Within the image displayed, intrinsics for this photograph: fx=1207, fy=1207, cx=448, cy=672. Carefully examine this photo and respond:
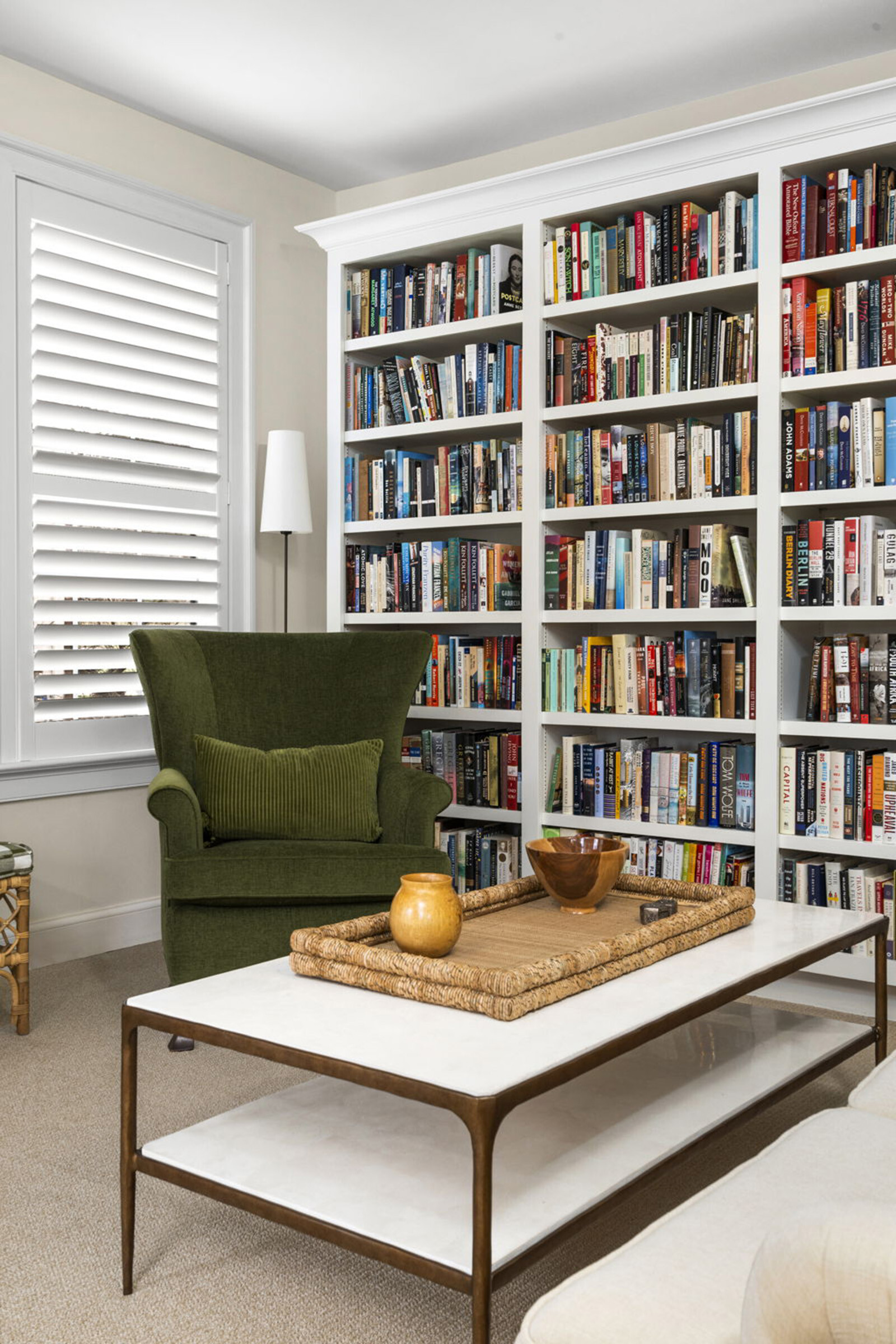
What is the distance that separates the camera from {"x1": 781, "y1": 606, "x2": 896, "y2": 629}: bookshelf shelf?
3068 mm

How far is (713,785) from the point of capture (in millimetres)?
3373

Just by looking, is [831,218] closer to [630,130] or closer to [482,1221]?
[630,130]

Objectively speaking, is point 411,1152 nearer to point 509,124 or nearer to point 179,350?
point 179,350

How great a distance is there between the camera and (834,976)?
3277mm

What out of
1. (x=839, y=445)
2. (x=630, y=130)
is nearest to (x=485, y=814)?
(x=839, y=445)

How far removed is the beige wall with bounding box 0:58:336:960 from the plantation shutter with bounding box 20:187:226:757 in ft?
0.63

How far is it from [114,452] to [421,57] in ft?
4.97

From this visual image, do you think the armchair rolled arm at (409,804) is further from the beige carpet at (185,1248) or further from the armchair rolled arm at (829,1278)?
the armchair rolled arm at (829,1278)

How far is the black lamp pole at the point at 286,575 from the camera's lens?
4.23m

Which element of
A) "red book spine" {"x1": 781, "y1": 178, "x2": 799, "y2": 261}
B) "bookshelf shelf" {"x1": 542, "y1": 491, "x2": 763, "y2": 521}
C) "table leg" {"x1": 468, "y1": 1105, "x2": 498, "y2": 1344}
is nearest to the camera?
"table leg" {"x1": 468, "y1": 1105, "x2": 498, "y2": 1344}

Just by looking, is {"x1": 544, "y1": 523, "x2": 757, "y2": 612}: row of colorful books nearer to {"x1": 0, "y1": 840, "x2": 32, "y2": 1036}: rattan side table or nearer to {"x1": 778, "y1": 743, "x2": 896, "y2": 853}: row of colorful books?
{"x1": 778, "y1": 743, "x2": 896, "y2": 853}: row of colorful books

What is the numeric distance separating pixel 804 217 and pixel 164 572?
223 cm

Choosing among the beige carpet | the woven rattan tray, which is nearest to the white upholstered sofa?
the woven rattan tray

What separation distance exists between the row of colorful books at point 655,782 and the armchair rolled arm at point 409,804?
519 millimetres
